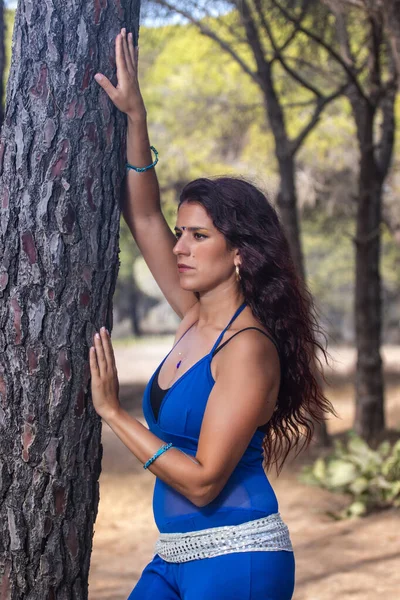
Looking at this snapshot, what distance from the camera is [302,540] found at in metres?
6.29

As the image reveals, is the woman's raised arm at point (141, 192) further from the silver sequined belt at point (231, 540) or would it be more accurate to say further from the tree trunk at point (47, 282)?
the silver sequined belt at point (231, 540)

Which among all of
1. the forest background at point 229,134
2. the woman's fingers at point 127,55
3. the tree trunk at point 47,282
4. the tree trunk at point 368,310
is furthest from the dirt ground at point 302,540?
the forest background at point 229,134

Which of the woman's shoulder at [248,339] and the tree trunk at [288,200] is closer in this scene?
the woman's shoulder at [248,339]

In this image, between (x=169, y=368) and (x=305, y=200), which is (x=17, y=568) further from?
(x=305, y=200)

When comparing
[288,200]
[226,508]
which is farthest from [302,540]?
[226,508]

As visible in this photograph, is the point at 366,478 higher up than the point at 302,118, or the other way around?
the point at 302,118

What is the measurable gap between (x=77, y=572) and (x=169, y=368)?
660mm

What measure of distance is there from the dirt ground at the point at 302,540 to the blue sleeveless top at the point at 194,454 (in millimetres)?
1116

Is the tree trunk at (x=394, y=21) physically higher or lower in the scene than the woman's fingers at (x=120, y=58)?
higher

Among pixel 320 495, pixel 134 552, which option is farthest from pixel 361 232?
pixel 134 552

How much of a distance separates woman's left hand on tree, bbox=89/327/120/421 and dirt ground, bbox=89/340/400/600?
1250mm

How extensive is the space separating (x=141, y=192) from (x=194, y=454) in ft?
2.91

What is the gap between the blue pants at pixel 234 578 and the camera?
2.19 meters

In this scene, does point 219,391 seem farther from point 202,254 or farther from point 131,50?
point 131,50
